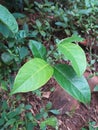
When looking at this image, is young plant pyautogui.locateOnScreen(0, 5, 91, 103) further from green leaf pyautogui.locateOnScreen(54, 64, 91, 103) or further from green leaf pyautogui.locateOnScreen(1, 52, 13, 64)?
green leaf pyautogui.locateOnScreen(1, 52, 13, 64)

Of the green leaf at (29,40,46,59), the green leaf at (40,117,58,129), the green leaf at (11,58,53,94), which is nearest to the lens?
the green leaf at (11,58,53,94)

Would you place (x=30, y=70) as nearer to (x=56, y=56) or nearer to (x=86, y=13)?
(x=56, y=56)

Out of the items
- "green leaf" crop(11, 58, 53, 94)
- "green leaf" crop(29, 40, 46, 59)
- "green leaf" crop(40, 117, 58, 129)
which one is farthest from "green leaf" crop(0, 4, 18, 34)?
"green leaf" crop(40, 117, 58, 129)

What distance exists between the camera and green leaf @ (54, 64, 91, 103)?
991mm

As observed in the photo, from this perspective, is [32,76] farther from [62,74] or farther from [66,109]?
[66,109]

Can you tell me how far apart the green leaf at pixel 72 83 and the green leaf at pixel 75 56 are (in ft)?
0.18

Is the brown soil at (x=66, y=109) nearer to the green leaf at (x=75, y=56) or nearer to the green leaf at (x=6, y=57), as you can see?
the green leaf at (x=6, y=57)

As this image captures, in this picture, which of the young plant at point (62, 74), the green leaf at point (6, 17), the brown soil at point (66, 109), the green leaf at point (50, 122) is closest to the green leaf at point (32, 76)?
the young plant at point (62, 74)

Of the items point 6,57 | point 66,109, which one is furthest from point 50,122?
point 6,57

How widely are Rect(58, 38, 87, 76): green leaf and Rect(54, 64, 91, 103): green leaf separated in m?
0.05

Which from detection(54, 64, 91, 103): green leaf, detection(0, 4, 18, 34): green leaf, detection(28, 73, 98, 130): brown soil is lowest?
detection(28, 73, 98, 130): brown soil

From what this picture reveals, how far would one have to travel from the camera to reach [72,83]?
39.4 inches

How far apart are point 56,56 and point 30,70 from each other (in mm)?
723

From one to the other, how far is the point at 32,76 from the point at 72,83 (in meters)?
0.15
